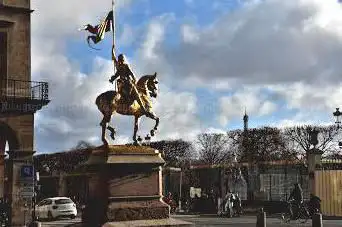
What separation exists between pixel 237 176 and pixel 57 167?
30.5 m

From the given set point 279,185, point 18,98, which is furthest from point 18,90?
point 279,185

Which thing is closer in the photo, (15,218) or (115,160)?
(115,160)

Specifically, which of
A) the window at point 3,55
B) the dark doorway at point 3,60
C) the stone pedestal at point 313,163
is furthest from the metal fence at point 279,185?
the window at point 3,55

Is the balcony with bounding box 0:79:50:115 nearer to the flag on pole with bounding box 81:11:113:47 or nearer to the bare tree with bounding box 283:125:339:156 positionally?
the flag on pole with bounding box 81:11:113:47

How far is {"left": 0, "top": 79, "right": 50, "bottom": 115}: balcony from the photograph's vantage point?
30.0 metres

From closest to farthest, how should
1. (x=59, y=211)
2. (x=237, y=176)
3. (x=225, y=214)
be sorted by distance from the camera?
(x=225, y=214) < (x=59, y=211) < (x=237, y=176)

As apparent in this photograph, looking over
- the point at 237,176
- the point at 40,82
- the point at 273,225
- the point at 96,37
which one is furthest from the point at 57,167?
the point at 96,37

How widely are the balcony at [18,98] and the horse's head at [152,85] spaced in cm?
1760

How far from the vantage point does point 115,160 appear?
41.4 ft

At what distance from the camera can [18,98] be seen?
30.2m

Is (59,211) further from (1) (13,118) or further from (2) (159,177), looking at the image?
(2) (159,177)

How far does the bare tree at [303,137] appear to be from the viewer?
56.4 metres

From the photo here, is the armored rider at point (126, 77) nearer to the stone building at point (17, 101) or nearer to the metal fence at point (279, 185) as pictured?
the stone building at point (17, 101)

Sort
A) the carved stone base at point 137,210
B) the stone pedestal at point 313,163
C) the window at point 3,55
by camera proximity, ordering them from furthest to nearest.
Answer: the stone pedestal at point 313,163 < the window at point 3,55 < the carved stone base at point 137,210
